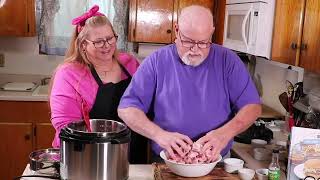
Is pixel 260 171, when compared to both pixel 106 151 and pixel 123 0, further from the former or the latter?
pixel 123 0

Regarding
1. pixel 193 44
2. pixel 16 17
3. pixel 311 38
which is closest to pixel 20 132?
pixel 16 17

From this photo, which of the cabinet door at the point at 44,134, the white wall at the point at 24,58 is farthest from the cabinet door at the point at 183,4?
the cabinet door at the point at 44,134

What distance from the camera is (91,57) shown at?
6.22 feet

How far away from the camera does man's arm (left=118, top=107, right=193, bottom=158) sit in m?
1.47

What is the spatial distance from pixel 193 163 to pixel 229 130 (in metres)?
0.25

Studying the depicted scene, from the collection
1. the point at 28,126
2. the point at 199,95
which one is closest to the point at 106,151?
the point at 199,95

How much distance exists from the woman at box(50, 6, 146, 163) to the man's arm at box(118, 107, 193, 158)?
233mm

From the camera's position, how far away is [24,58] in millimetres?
3459

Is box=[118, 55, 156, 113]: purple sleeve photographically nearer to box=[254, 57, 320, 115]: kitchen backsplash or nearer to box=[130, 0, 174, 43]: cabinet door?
box=[254, 57, 320, 115]: kitchen backsplash

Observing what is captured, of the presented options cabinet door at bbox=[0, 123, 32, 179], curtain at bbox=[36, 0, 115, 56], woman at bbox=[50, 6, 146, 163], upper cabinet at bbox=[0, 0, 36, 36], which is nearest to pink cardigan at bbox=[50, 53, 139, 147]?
woman at bbox=[50, 6, 146, 163]

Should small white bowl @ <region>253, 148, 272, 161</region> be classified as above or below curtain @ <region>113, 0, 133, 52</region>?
below

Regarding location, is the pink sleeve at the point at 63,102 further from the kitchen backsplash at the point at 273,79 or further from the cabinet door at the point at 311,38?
the kitchen backsplash at the point at 273,79

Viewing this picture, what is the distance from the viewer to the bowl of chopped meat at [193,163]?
1398 millimetres

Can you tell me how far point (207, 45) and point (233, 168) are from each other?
501 mm
